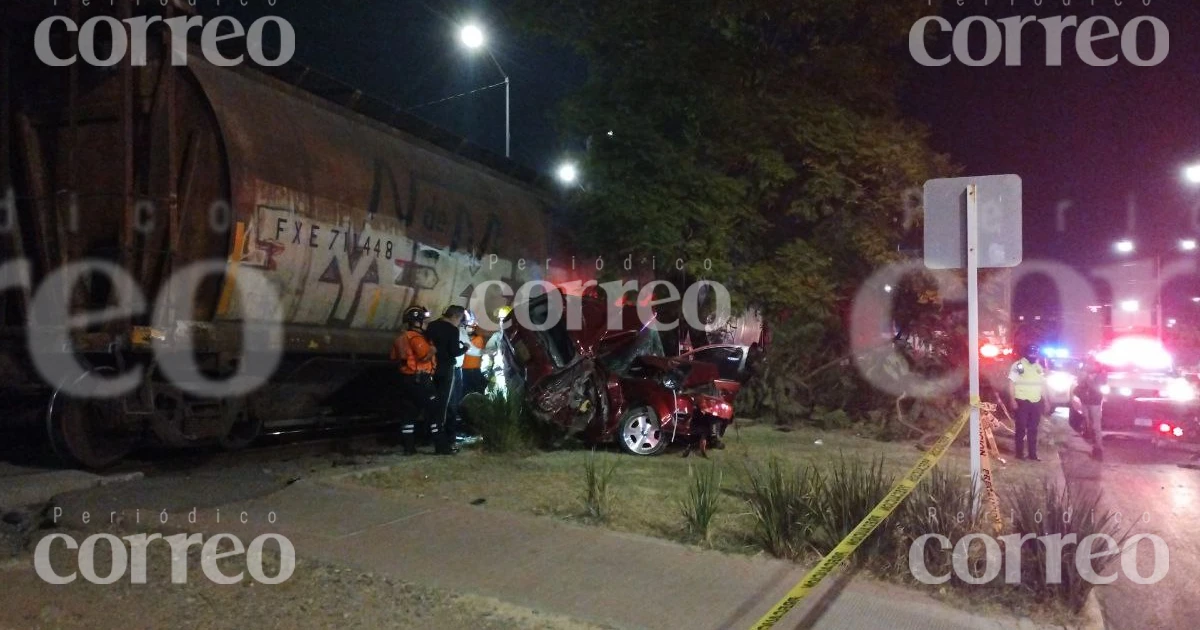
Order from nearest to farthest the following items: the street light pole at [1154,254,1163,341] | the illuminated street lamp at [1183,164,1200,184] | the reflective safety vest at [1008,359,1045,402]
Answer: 1. the reflective safety vest at [1008,359,1045,402]
2. the illuminated street lamp at [1183,164,1200,184]
3. the street light pole at [1154,254,1163,341]

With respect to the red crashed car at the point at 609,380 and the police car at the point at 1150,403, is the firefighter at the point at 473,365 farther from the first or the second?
the police car at the point at 1150,403

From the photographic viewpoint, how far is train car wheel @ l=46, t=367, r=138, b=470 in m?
7.62

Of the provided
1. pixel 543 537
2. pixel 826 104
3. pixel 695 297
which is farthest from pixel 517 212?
pixel 543 537

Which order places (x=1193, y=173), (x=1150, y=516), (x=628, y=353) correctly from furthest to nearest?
1. (x=1193, y=173)
2. (x=628, y=353)
3. (x=1150, y=516)

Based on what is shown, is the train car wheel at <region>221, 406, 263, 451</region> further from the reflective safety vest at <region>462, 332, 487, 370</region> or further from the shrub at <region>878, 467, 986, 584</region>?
the shrub at <region>878, 467, 986, 584</region>

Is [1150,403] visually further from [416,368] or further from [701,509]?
[416,368]

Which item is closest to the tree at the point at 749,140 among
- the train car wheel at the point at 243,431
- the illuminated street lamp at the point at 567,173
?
the illuminated street lamp at the point at 567,173

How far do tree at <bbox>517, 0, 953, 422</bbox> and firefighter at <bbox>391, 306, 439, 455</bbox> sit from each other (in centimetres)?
364

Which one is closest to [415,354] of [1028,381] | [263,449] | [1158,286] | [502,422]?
[502,422]

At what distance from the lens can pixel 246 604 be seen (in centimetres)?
483

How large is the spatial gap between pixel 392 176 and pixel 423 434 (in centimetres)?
309

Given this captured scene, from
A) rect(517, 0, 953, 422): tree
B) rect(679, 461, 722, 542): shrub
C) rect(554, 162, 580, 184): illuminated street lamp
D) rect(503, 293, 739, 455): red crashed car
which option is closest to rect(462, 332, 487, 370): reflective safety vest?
rect(503, 293, 739, 455): red crashed car

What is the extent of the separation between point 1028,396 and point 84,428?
10832mm

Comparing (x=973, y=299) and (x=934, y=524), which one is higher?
(x=973, y=299)
